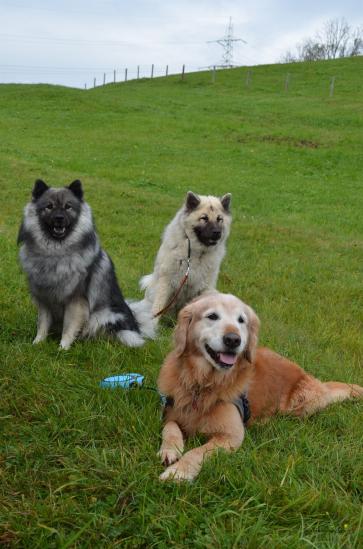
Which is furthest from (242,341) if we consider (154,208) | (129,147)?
(129,147)

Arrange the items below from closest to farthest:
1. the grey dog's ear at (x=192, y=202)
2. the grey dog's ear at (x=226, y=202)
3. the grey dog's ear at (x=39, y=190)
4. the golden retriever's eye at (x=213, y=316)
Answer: the golden retriever's eye at (x=213, y=316) → the grey dog's ear at (x=39, y=190) → the grey dog's ear at (x=192, y=202) → the grey dog's ear at (x=226, y=202)

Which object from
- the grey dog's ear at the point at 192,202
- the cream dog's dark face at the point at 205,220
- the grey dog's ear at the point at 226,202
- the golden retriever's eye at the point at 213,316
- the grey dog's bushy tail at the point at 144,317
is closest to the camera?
the golden retriever's eye at the point at 213,316

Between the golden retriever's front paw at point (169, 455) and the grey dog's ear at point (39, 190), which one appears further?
the grey dog's ear at point (39, 190)

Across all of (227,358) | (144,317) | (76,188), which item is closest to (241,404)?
(227,358)

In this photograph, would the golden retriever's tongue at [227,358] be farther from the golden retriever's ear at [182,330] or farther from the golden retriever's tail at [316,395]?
the golden retriever's tail at [316,395]

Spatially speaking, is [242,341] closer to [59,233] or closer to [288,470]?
[288,470]

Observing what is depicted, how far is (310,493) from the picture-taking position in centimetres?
223

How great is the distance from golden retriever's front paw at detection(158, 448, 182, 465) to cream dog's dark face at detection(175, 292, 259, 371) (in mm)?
567

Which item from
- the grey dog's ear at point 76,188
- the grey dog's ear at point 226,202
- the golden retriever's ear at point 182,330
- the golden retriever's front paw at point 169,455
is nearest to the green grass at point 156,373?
the golden retriever's front paw at point 169,455

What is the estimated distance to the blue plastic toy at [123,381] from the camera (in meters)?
3.17

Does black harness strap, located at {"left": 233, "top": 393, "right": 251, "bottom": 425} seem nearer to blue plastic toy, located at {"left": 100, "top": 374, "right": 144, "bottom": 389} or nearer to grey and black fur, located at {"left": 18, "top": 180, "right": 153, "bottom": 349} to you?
blue plastic toy, located at {"left": 100, "top": 374, "right": 144, "bottom": 389}

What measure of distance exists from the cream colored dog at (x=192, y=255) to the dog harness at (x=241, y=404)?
8.67ft

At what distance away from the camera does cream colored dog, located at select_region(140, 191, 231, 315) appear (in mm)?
5691

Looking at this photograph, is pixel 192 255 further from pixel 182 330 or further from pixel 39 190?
pixel 182 330
